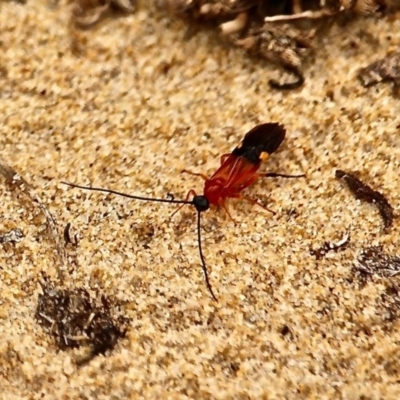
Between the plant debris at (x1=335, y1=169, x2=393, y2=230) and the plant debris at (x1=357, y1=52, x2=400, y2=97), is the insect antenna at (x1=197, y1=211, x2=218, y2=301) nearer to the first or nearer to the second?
the plant debris at (x1=335, y1=169, x2=393, y2=230)

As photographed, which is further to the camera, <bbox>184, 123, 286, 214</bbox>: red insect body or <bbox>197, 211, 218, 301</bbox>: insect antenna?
<bbox>184, 123, 286, 214</bbox>: red insect body

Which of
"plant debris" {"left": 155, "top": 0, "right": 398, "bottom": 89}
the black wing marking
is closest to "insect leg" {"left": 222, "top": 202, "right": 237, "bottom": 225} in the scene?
the black wing marking

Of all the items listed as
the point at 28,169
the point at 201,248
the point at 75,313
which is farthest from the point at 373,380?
the point at 28,169

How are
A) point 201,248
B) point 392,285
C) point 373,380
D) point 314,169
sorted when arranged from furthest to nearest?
point 314,169 < point 201,248 < point 392,285 < point 373,380

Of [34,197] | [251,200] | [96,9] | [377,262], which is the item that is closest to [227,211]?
[251,200]

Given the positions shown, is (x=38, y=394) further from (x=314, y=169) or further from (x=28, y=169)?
(x=314, y=169)

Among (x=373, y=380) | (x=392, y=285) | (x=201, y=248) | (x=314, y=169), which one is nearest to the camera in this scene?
(x=373, y=380)
